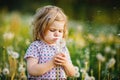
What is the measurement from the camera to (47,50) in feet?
8.59

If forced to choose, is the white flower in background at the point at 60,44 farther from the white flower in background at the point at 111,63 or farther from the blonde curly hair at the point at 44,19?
the white flower in background at the point at 111,63

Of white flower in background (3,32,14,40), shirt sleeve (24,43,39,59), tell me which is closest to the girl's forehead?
shirt sleeve (24,43,39,59)

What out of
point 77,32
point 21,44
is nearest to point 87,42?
point 77,32

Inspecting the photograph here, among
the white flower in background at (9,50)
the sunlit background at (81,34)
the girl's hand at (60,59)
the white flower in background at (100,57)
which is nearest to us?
the girl's hand at (60,59)

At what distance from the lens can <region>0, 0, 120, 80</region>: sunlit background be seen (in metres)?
3.35

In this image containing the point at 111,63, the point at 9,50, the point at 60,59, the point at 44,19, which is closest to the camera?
the point at 60,59

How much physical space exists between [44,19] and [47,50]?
6.2 inches

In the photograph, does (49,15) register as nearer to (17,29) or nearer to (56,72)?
(56,72)

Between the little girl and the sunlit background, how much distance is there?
582 mm

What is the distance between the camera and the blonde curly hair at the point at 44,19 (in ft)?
8.57

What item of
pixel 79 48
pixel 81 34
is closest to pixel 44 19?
pixel 79 48

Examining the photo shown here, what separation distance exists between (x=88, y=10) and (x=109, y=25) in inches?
7.5

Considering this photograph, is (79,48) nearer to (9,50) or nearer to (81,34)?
(81,34)

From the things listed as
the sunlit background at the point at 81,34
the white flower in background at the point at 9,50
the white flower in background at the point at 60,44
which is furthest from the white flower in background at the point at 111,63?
the white flower in background at the point at 60,44
